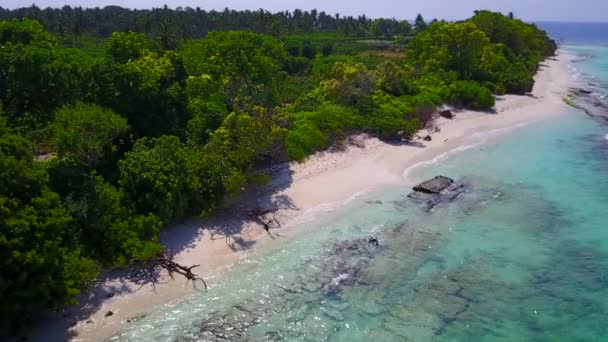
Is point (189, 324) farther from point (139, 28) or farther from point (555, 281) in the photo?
point (139, 28)

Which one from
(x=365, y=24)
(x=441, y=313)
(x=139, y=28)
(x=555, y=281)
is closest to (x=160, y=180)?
(x=441, y=313)

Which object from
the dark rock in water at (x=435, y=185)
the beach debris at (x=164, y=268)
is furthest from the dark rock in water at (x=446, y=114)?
the beach debris at (x=164, y=268)

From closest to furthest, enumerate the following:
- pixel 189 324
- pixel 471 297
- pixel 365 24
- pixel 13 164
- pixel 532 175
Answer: pixel 13 164
pixel 189 324
pixel 471 297
pixel 532 175
pixel 365 24

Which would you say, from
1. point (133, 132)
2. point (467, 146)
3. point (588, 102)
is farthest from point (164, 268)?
point (588, 102)

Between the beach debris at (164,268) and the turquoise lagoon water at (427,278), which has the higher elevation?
the beach debris at (164,268)

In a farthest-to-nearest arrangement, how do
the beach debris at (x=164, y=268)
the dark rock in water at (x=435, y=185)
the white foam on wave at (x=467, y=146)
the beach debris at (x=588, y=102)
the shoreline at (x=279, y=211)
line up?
1. the beach debris at (x=588, y=102)
2. the white foam on wave at (x=467, y=146)
3. the dark rock in water at (x=435, y=185)
4. the beach debris at (x=164, y=268)
5. the shoreline at (x=279, y=211)

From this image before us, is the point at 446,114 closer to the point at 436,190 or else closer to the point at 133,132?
the point at 436,190

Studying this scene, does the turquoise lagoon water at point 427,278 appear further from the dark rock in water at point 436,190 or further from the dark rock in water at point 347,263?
the dark rock in water at point 436,190
